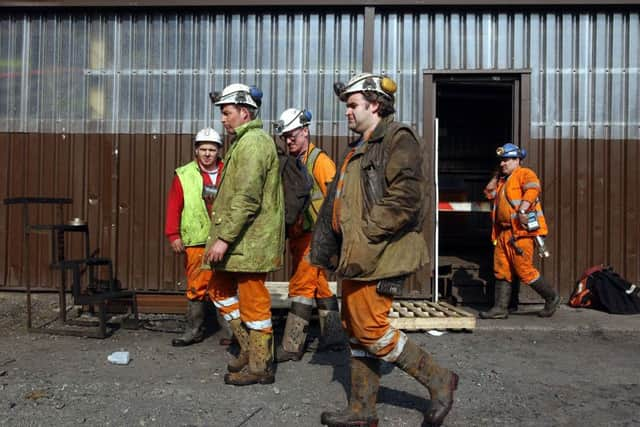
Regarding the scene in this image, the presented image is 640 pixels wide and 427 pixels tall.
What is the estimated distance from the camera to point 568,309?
7.23 metres

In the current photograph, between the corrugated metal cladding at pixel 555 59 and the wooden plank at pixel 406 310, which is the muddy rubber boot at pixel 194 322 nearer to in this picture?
the wooden plank at pixel 406 310

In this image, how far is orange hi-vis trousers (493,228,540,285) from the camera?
680 cm

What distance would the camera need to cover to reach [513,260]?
688 cm

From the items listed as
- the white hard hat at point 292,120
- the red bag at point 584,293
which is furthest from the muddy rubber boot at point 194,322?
the red bag at point 584,293

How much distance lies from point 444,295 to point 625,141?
2.91 m

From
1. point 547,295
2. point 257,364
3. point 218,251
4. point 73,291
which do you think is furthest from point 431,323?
point 73,291

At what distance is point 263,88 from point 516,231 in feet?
11.5

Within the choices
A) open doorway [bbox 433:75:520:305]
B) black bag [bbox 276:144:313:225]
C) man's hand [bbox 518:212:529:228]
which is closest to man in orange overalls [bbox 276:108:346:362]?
black bag [bbox 276:144:313:225]

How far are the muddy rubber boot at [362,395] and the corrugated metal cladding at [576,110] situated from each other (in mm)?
4374

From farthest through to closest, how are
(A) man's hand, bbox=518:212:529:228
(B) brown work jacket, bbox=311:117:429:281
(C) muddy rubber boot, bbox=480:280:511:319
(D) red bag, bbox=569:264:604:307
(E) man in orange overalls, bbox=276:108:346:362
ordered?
(D) red bag, bbox=569:264:604:307 < (C) muddy rubber boot, bbox=480:280:511:319 < (A) man's hand, bbox=518:212:529:228 < (E) man in orange overalls, bbox=276:108:346:362 < (B) brown work jacket, bbox=311:117:429:281

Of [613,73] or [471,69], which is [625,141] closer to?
[613,73]

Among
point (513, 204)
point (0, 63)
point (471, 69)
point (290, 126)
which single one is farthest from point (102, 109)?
point (513, 204)

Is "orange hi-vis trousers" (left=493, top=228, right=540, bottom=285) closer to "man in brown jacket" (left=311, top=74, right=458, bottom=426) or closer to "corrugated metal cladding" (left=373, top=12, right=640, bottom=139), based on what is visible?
"corrugated metal cladding" (left=373, top=12, right=640, bottom=139)

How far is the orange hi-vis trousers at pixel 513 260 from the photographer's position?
6.80 metres
